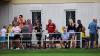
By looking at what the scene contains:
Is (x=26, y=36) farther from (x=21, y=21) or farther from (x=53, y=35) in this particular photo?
(x=53, y=35)

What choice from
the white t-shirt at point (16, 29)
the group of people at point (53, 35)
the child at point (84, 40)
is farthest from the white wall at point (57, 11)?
the white t-shirt at point (16, 29)

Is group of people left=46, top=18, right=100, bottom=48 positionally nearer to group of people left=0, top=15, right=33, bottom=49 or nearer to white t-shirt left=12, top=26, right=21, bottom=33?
group of people left=0, top=15, right=33, bottom=49

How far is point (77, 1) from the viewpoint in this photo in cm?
3644

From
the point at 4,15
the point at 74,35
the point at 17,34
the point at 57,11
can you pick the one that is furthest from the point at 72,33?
the point at 4,15

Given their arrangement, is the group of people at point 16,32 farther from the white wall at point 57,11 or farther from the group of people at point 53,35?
the white wall at point 57,11

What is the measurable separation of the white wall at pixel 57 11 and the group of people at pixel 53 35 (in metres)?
3.02

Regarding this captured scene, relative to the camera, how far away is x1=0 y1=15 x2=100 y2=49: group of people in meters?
32.0

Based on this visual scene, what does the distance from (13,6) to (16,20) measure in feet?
11.0

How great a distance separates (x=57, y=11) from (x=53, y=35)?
4.14 metres

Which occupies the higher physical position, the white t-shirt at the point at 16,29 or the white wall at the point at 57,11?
the white wall at the point at 57,11

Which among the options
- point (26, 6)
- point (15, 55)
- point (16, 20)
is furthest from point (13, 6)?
point (15, 55)

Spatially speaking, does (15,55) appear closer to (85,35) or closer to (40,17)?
(85,35)

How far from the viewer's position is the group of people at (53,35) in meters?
32.0

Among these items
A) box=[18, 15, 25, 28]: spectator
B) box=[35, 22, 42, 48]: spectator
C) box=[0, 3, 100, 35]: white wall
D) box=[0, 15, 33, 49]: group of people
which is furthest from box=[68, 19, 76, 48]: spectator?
box=[0, 3, 100, 35]: white wall
